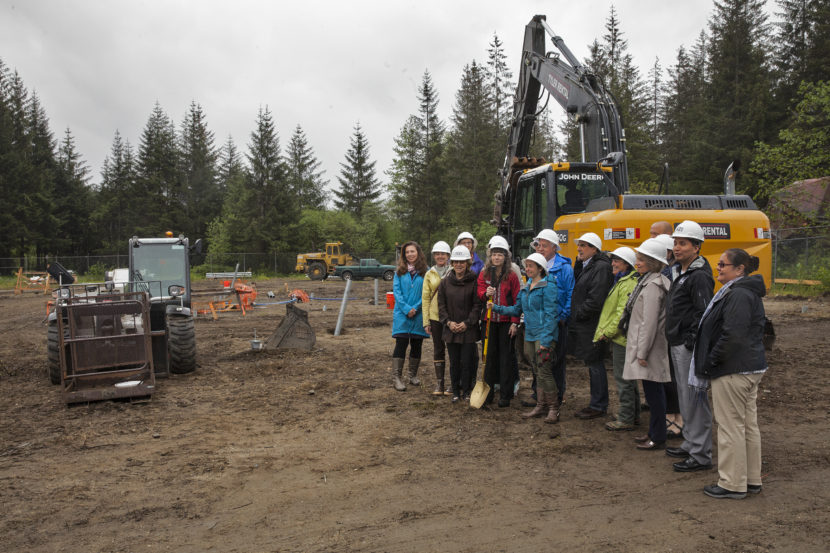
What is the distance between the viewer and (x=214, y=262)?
43750 mm

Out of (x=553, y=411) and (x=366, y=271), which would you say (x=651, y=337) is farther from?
(x=366, y=271)

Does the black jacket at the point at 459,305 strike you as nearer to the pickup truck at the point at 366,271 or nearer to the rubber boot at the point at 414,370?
the rubber boot at the point at 414,370

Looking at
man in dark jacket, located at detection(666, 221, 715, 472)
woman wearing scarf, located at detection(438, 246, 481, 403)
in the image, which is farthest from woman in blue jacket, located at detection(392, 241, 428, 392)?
man in dark jacket, located at detection(666, 221, 715, 472)

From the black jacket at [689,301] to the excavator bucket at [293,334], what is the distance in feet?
23.7

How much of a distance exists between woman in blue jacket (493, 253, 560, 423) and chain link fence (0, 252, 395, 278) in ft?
126

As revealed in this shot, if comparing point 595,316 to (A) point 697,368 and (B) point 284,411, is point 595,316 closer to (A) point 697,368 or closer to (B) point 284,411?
(A) point 697,368

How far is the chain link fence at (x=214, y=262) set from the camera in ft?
138

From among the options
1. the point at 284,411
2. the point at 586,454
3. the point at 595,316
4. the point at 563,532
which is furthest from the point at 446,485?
the point at 284,411

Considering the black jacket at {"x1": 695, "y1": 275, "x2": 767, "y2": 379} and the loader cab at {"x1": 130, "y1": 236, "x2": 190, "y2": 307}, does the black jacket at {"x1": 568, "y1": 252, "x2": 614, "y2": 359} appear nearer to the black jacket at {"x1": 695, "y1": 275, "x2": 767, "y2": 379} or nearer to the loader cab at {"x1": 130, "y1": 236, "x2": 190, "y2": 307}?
the black jacket at {"x1": 695, "y1": 275, "x2": 767, "y2": 379}

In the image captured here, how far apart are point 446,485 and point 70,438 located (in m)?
3.90

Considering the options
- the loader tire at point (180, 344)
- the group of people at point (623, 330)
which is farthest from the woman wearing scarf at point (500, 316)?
the loader tire at point (180, 344)

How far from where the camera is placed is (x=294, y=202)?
49000mm

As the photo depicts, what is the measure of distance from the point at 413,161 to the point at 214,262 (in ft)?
56.6

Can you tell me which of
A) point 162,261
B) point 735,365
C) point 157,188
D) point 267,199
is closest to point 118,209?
point 157,188
